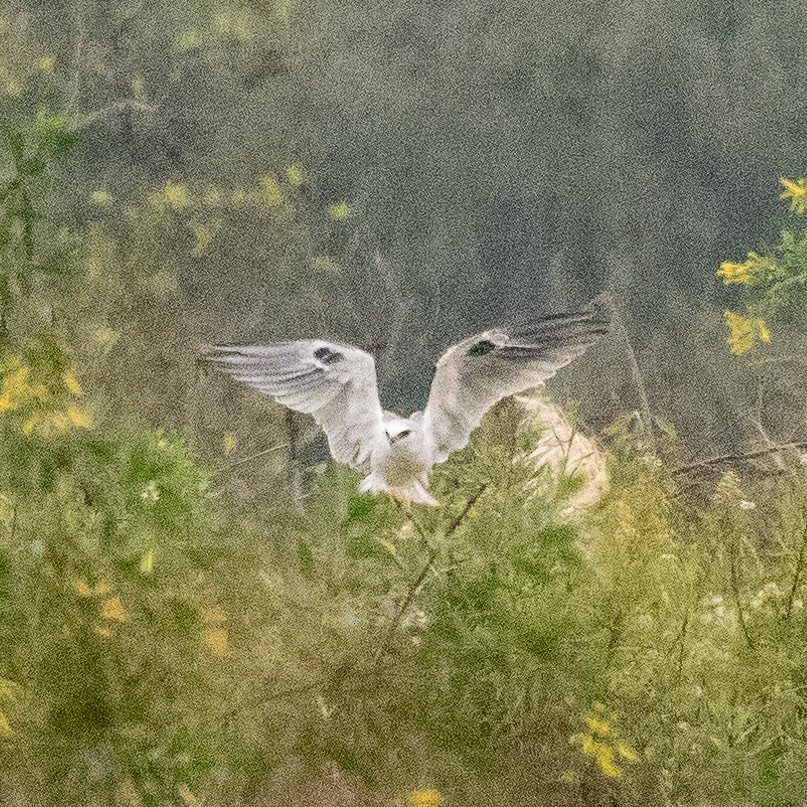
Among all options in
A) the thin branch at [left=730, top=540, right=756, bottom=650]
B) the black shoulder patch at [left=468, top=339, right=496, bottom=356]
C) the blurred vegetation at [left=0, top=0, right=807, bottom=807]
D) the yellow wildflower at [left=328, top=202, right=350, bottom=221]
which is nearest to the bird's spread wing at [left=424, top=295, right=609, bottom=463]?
the black shoulder patch at [left=468, top=339, right=496, bottom=356]

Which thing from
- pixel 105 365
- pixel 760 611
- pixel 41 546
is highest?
pixel 105 365

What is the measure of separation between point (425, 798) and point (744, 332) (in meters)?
0.73

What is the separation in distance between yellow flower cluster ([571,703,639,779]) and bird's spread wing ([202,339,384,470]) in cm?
32

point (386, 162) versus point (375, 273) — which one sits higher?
point (386, 162)

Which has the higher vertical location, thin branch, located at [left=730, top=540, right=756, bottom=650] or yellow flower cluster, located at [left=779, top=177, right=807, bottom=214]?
yellow flower cluster, located at [left=779, top=177, right=807, bottom=214]

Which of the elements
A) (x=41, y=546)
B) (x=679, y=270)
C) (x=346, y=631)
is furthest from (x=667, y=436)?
(x=41, y=546)

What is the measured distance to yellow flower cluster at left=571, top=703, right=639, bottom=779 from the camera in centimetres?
83

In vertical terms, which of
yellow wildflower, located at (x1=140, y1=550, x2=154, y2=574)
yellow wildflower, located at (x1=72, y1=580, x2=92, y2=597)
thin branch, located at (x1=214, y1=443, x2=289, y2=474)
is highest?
thin branch, located at (x1=214, y1=443, x2=289, y2=474)

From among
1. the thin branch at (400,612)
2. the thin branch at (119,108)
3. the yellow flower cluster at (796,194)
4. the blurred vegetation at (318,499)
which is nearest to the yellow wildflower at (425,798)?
the blurred vegetation at (318,499)

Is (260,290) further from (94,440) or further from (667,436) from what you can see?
(667,436)

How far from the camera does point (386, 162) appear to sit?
4.37ft

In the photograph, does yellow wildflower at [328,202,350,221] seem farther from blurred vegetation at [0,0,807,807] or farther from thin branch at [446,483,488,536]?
thin branch at [446,483,488,536]

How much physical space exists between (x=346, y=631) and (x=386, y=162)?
72 cm

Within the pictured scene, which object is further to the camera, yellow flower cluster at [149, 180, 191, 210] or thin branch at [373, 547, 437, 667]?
yellow flower cluster at [149, 180, 191, 210]
